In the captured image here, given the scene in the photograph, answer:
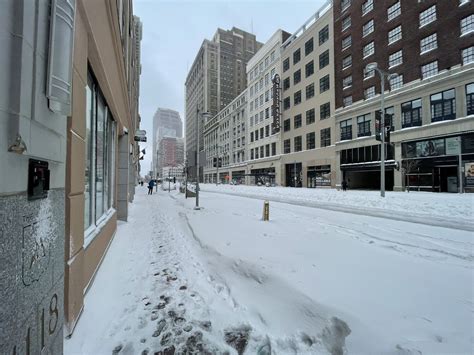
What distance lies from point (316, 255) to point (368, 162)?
30.2 m

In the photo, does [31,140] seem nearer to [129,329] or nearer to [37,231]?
[37,231]

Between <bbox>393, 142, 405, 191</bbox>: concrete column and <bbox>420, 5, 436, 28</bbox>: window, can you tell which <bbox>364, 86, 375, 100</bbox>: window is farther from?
<bbox>393, 142, 405, 191</bbox>: concrete column

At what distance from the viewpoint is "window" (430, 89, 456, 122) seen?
23.6m

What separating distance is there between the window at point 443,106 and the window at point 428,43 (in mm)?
5253

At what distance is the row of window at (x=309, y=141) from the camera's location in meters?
38.6

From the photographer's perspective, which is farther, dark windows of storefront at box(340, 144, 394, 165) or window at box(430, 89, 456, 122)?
dark windows of storefront at box(340, 144, 394, 165)

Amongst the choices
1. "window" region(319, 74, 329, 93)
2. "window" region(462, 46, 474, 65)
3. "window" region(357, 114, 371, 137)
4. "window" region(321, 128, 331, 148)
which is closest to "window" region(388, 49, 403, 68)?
"window" region(462, 46, 474, 65)

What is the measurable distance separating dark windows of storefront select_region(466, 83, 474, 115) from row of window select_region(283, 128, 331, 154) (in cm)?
1708

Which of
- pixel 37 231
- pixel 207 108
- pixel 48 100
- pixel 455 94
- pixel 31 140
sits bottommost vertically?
pixel 37 231

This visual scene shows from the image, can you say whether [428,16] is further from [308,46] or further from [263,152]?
[263,152]

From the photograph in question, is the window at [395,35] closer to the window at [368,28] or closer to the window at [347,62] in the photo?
the window at [368,28]

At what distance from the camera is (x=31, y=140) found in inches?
65.4

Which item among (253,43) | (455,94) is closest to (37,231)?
(455,94)

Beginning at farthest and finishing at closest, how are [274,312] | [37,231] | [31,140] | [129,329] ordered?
[274,312] < [129,329] < [37,231] < [31,140]
